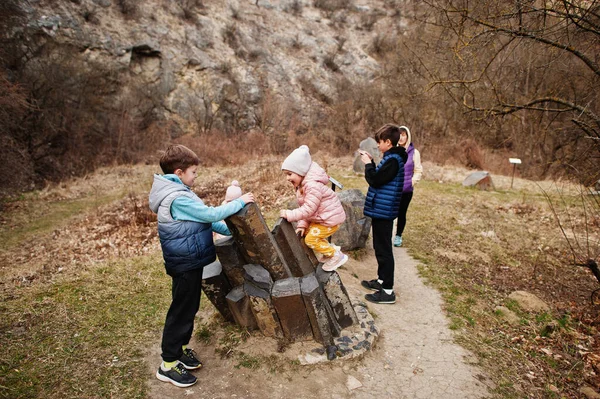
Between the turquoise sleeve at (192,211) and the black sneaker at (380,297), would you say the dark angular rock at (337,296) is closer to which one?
the black sneaker at (380,297)

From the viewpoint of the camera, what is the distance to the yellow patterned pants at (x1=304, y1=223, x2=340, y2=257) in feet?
13.0

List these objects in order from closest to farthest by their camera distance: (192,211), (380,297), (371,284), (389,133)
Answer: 1. (192,211)
2. (389,133)
3. (380,297)
4. (371,284)

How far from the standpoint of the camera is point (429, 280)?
239 inches

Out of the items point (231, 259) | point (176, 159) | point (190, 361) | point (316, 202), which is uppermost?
point (176, 159)

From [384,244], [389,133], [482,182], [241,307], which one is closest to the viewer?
[241,307]

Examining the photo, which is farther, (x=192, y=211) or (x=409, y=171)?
(x=409, y=171)

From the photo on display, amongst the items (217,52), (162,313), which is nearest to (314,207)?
(162,313)

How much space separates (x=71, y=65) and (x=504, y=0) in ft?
57.8

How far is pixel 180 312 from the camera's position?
131 inches

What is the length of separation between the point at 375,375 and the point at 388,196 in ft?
6.42

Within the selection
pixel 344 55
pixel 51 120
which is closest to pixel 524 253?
pixel 51 120

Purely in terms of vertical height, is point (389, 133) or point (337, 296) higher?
point (389, 133)

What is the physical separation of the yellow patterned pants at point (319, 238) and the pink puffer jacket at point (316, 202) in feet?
0.21

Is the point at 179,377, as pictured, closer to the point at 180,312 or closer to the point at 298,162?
the point at 180,312
